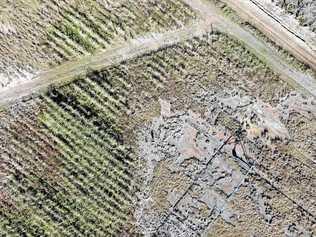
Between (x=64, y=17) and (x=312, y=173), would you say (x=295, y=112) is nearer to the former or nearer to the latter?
(x=312, y=173)

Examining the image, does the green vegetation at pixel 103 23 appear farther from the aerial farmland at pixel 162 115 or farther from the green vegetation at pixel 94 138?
the green vegetation at pixel 94 138

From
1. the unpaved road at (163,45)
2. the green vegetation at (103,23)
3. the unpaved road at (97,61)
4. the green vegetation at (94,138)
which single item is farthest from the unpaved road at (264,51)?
the green vegetation at (103,23)

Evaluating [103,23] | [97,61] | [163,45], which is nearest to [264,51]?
[163,45]

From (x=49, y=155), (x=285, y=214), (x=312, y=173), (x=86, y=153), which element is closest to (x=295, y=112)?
(x=312, y=173)

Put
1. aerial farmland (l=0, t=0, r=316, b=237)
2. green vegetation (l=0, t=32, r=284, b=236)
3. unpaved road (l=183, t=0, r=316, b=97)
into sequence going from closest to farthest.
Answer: green vegetation (l=0, t=32, r=284, b=236) < aerial farmland (l=0, t=0, r=316, b=237) < unpaved road (l=183, t=0, r=316, b=97)

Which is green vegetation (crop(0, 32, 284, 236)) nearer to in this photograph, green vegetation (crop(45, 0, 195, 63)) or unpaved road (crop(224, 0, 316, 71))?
green vegetation (crop(45, 0, 195, 63))

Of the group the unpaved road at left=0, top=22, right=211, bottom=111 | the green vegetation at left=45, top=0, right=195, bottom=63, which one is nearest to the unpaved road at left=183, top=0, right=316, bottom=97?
the unpaved road at left=0, top=22, right=211, bottom=111
